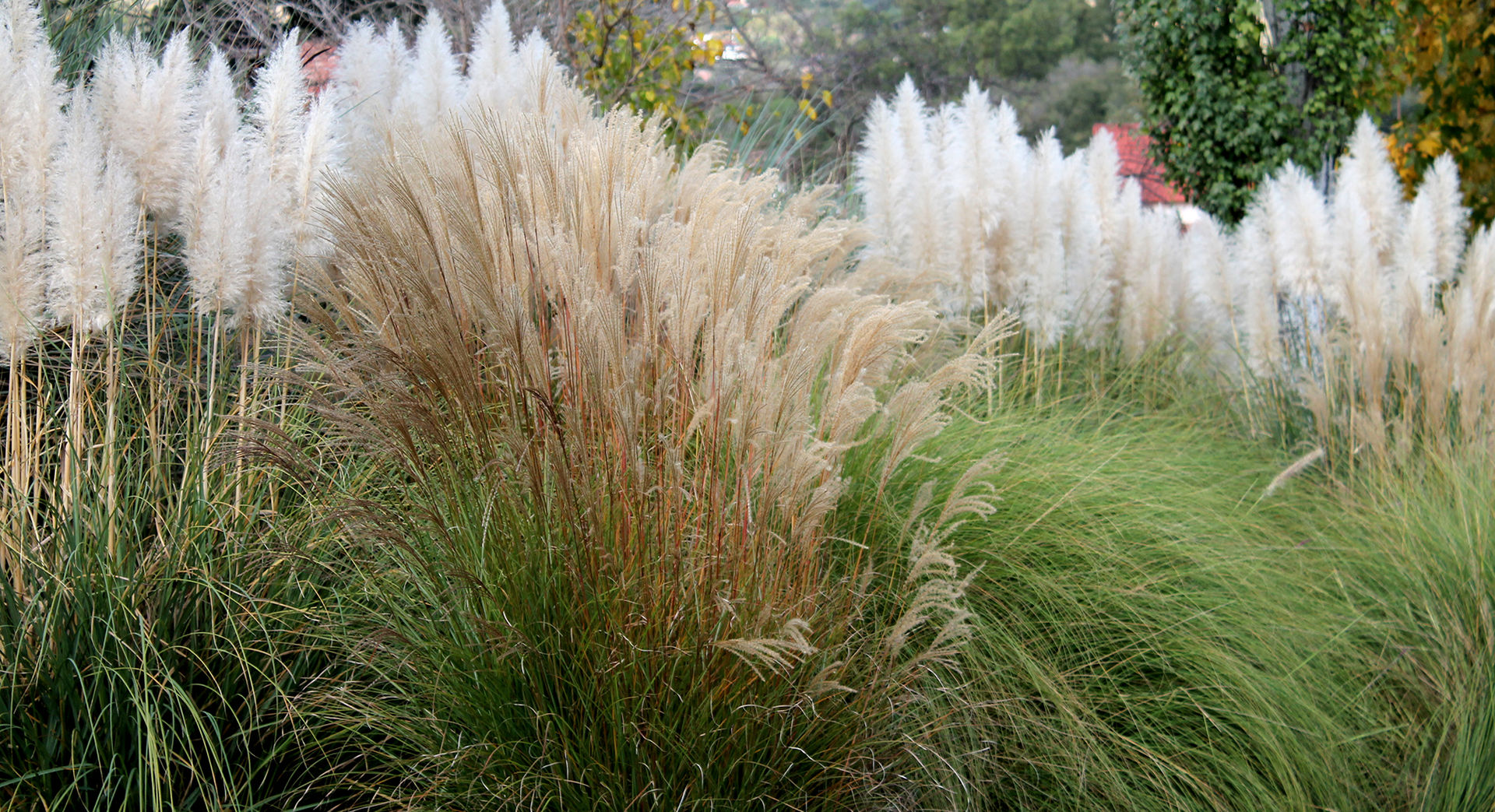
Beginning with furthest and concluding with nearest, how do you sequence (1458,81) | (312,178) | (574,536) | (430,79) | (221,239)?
1. (1458,81)
2. (430,79)
3. (312,178)
4. (221,239)
5. (574,536)

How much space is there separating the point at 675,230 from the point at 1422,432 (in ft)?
10.3

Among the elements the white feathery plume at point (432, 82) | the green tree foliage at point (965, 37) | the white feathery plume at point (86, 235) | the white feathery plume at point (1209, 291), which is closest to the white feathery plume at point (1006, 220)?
the white feathery plume at point (1209, 291)

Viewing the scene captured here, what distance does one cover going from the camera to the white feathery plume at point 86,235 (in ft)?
7.66

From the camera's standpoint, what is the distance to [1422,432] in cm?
397

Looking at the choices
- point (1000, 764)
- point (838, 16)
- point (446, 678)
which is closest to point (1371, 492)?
point (1000, 764)

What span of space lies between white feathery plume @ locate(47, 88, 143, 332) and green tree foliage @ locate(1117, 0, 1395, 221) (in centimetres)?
597

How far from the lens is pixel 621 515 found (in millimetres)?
1991

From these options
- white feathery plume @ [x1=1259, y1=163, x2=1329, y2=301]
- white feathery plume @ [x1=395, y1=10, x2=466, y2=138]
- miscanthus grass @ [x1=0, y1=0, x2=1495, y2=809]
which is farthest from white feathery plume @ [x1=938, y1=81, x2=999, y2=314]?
white feathery plume @ [x1=395, y1=10, x2=466, y2=138]

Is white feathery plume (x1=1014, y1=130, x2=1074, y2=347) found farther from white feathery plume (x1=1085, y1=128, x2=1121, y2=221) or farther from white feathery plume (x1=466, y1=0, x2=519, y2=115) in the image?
white feathery plume (x1=466, y1=0, x2=519, y2=115)

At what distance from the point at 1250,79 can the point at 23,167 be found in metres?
7.12

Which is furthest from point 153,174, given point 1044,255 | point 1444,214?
point 1444,214

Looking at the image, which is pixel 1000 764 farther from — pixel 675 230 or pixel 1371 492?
pixel 1371 492

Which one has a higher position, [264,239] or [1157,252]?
[1157,252]

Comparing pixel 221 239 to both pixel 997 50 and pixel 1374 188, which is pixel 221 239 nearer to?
pixel 1374 188
